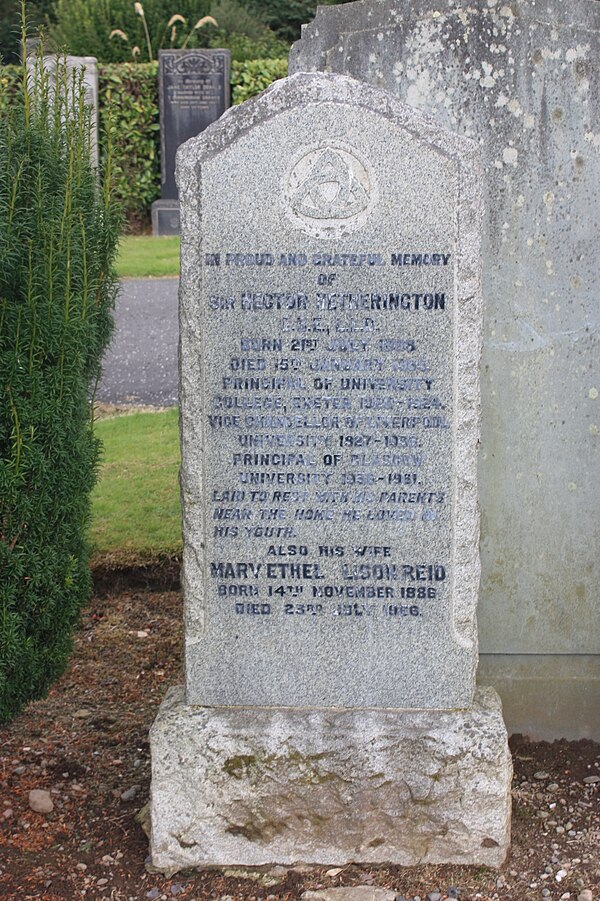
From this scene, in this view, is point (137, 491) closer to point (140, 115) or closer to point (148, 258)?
point (148, 258)

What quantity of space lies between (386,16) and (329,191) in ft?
3.70

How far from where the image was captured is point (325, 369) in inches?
140

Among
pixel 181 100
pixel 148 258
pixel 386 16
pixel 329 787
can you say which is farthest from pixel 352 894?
pixel 181 100

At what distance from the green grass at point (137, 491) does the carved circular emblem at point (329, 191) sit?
2470 millimetres

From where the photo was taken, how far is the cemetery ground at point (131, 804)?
3.62m

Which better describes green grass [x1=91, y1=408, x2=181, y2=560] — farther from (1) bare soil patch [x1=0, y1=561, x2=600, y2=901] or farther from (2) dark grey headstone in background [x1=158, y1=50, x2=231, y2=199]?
(2) dark grey headstone in background [x1=158, y1=50, x2=231, y2=199]

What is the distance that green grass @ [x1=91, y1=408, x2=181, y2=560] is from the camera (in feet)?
20.6

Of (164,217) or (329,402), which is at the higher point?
(164,217)

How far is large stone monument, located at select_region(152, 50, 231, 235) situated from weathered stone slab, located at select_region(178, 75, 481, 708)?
14.1 meters

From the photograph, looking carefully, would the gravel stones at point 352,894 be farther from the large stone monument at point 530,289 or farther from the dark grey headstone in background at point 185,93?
the dark grey headstone in background at point 185,93

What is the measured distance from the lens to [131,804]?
13.5 ft

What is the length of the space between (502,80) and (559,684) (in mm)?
2401

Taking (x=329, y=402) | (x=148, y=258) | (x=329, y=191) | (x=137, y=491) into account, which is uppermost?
(x=329, y=191)

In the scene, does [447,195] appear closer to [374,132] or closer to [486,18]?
[374,132]
